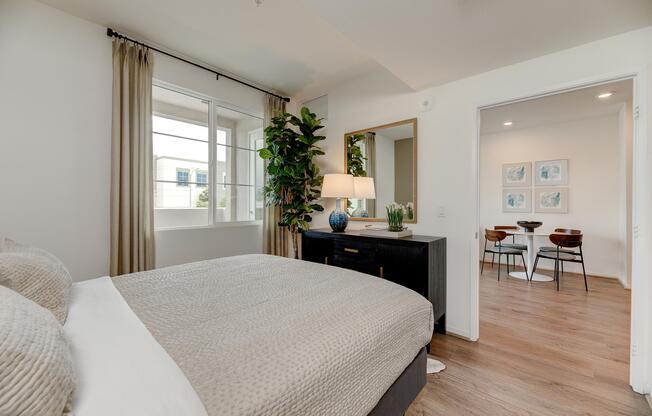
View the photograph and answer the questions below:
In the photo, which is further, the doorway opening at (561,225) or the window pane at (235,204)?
the window pane at (235,204)

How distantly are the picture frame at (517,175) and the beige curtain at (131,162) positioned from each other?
581 cm

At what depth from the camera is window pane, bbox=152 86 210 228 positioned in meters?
2.96

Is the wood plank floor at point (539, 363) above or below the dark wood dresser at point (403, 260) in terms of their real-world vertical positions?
below

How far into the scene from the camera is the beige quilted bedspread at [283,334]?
2.37 ft

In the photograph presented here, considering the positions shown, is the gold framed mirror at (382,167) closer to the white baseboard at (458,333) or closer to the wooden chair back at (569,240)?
the white baseboard at (458,333)

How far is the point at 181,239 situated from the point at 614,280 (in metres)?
6.18

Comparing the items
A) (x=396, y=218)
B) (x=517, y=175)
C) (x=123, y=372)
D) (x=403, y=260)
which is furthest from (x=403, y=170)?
→ (x=517, y=175)

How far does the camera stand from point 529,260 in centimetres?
450

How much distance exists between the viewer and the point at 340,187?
317 cm

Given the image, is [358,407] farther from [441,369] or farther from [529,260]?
Result: [529,260]

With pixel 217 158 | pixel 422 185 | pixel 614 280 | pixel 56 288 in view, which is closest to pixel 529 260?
pixel 614 280

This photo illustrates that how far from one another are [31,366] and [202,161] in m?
3.03

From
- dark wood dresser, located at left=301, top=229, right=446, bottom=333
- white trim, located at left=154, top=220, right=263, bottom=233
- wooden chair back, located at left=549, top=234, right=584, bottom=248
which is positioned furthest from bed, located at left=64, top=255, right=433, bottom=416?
wooden chair back, located at left=549, top=234, right=584, bottom=248

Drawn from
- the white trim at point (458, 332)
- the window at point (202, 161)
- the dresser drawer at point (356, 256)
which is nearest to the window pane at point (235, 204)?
the window at point (202, 161)
